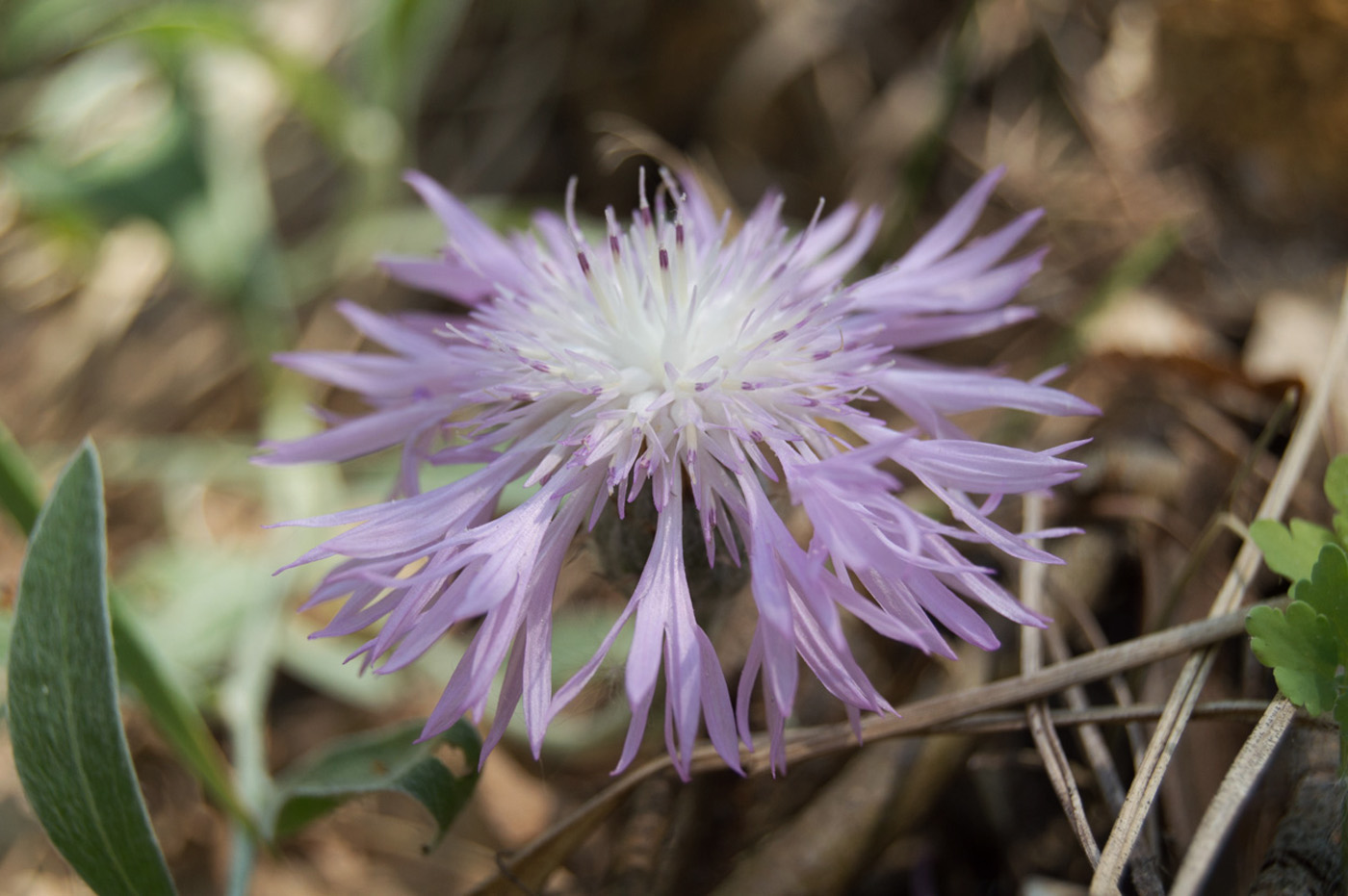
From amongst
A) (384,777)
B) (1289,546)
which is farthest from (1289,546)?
(384,777)

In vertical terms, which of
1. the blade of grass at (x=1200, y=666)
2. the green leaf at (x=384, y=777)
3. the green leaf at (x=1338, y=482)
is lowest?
the green leaf at (x=384, y=777)

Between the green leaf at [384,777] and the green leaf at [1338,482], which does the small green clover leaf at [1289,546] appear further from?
the green leaf at [384,777]

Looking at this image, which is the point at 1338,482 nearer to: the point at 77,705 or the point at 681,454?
the point at 681,454

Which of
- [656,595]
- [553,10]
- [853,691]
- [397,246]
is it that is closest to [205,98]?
[397,246]

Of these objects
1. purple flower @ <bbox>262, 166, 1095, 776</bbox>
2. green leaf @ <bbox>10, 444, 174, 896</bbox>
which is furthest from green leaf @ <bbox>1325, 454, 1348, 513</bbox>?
green leaf @ <bbox>10, 444, 174, 896</bbox>

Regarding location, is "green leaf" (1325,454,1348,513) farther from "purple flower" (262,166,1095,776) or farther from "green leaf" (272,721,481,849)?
"green leaf" (272,721,481,849)

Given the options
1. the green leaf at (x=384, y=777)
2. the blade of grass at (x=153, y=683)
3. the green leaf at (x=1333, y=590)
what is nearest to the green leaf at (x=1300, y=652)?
the green leaf at (x=1333, y=590)
